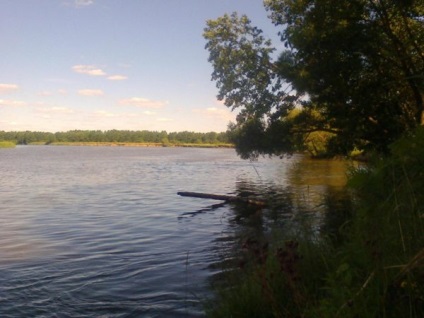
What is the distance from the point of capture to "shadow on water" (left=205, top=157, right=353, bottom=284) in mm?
9579

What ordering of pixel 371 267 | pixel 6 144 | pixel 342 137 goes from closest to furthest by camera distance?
1. pixel 371 267
2. pixel 342 137
3. pixel 6 144

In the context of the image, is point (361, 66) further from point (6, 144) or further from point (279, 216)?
point (6, 144)

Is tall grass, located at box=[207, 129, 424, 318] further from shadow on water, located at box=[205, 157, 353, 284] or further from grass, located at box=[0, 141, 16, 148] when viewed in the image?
grass, located at box=[0, 141, 16, 148]

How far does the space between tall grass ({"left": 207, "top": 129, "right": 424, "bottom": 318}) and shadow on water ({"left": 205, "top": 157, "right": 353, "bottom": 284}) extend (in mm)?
507

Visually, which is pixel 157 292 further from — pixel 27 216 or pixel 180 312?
pixel 27 216

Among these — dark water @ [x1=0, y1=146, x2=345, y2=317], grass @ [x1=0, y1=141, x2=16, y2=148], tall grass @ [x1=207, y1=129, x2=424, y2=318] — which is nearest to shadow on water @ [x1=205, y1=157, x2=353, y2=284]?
dark water @ [x1=0, y1=146, x2=345, y2=317]

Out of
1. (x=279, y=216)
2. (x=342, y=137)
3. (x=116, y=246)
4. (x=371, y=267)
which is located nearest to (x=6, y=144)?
(x=279, y=216)

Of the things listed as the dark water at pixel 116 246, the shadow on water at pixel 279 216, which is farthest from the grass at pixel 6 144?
the shadow on water at pixel 279 216

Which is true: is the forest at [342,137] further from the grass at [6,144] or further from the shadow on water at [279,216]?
the grass at [6,144]

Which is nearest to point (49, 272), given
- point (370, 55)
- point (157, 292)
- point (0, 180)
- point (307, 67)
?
point (157, 292)

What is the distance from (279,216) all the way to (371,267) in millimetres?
16864

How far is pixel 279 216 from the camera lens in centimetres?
2141

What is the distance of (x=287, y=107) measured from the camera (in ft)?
83.8

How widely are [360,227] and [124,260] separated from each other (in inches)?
382
